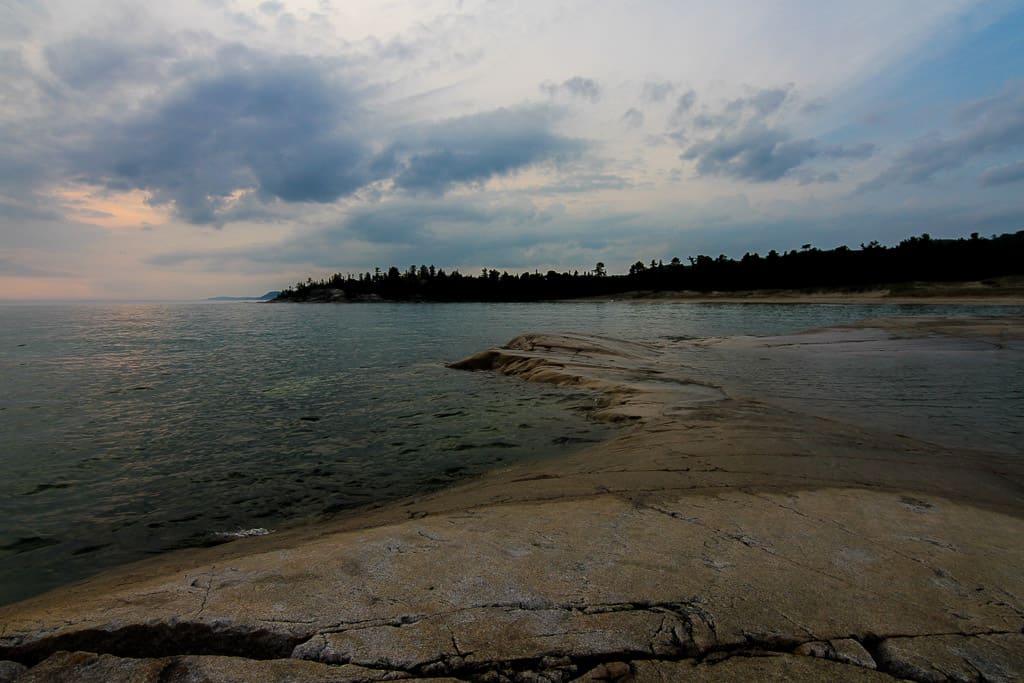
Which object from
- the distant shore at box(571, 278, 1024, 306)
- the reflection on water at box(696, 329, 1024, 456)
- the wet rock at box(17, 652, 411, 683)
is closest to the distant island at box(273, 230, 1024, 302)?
the distant shore at box(571, 278, 1024, 306)

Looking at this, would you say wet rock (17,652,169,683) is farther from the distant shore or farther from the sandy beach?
the distant shore

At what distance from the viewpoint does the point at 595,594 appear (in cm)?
312

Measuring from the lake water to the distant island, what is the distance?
92.4 metres

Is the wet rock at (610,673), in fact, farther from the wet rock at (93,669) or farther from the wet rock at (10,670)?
the wet rock at (10,670)

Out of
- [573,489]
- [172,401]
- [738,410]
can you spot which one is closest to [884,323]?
[738,410]

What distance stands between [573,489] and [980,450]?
266 inches

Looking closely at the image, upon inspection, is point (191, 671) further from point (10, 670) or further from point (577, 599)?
point (577, 599)

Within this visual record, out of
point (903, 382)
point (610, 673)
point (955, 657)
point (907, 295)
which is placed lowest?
point (907, 295)

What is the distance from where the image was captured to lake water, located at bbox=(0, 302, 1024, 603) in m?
6.08

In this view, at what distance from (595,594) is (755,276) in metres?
125

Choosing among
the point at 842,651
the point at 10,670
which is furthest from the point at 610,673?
the point at 10,670

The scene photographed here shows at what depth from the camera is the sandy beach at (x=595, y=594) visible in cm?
252

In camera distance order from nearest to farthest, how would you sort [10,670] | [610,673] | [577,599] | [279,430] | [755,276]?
[610,673] < [10,670] < [577,599] < [279,430] < [755,276]

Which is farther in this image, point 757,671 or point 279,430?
point 279,430
